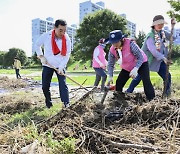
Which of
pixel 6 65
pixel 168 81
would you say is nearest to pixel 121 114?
pixel 168 81

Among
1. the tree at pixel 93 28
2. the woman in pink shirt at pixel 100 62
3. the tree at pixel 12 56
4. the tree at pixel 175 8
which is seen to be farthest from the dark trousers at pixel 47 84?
the tree at pixel 12 56

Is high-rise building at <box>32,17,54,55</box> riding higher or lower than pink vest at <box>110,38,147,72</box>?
higher

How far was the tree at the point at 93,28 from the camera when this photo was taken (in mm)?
38719

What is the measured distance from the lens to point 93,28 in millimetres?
39188

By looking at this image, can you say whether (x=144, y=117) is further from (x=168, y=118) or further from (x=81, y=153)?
(x=81, y=153)

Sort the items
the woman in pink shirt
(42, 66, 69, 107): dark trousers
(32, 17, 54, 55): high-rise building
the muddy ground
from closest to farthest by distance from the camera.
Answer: the muddy ground
(42, 66, 69, 107): dark trousers
the woman in pink shirt
(32, 17, 54, 55): high-rise building

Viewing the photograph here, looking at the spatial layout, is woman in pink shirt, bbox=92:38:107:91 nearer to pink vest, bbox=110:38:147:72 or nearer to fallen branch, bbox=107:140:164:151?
pink vest, bbox=110:38:147:72

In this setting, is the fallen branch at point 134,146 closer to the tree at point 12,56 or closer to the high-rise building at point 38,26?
the tree at point 12,56

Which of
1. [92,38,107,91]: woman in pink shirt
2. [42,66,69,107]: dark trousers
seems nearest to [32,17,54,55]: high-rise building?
[92,38,107,91]: woman in pink shirt

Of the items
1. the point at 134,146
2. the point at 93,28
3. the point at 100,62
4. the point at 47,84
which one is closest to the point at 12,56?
the point at 93,28

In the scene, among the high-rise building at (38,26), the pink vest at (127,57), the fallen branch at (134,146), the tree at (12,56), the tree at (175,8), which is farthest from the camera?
the high-rise building at (38,26)

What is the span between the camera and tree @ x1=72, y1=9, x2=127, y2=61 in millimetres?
38719

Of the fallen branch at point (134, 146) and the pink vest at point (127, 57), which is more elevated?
the pink vest at point (127, 57)

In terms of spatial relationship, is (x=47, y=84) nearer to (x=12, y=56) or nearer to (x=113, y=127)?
(x=113, y=127)
